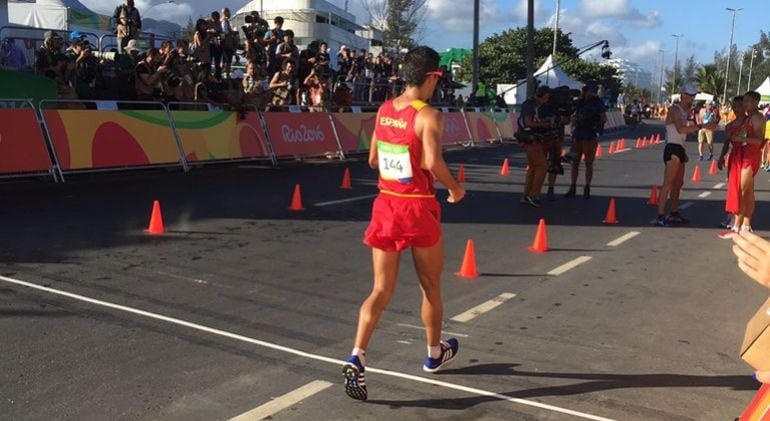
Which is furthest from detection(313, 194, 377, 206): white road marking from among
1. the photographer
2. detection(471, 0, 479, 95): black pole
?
detection(471, 0, 479, 95): black pole

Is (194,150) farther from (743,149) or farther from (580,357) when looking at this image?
(580,357)

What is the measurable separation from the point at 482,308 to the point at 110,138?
9.14 m

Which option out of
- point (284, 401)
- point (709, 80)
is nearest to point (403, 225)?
point (284, 401)

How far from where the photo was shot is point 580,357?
4918 mm

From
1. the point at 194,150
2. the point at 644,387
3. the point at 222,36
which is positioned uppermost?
the point at 222,36

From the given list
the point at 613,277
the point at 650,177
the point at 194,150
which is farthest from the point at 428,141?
the point at 650,177

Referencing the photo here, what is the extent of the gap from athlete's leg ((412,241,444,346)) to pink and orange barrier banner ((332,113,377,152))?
1470 centimetres

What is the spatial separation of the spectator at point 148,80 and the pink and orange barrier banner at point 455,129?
1172 centimetres

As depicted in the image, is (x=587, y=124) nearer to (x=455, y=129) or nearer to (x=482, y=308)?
(x=482, y=308)

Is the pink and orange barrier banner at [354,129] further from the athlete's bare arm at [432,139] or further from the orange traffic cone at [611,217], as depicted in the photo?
the athlete's bare arm at [432,139]

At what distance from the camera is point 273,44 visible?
68.6 ft

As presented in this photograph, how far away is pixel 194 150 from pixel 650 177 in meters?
10.5

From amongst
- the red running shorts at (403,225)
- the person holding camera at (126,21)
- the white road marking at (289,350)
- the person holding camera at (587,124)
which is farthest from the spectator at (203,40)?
the red running shorts at (403,225)

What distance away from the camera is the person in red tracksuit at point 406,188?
4086 millimetres
